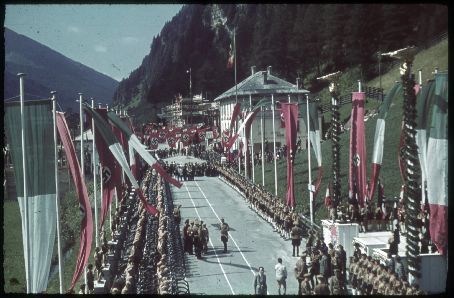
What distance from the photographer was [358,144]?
22.0 metres

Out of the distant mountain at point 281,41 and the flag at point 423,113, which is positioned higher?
the distant mountain at point 281,41

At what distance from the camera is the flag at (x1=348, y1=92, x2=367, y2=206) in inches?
854

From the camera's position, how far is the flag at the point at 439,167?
1532 cm

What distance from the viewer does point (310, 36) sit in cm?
8125

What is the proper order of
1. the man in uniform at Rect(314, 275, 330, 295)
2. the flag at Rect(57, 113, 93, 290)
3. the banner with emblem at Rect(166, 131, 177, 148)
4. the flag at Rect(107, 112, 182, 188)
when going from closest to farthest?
the man in uniform at Rect(314, 275, 330, 295) → the flag at Rect(57, 113, 93, 290) → the flag at Rect(107, 112, 182, 188) → the banner with emblem at Rect(166, 131, 177, 148)

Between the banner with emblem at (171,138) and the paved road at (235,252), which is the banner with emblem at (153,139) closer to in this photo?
the banner with emblem at (171,138)

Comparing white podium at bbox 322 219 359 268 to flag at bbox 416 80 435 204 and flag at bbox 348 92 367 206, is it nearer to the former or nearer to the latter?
flag at bbox 348 92 367 206

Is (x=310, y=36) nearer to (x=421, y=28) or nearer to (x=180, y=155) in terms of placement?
(x=180, y=155)

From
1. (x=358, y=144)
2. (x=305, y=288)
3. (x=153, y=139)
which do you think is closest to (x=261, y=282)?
(x=305, y=288)

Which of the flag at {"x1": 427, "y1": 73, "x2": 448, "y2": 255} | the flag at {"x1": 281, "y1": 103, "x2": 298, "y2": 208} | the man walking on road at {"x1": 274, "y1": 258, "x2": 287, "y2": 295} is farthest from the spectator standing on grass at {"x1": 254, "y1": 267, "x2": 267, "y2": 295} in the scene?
the flag at {"x1": 281, "y1": 103, "x2": 298, "y2": 208}

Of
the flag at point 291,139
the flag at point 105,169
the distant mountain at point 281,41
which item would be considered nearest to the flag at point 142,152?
the flag at point 105,169

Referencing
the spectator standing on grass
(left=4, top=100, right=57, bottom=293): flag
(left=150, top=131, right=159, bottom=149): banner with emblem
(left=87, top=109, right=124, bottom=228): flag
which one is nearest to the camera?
(left=4, top=100, right=57, bottom=293): flag

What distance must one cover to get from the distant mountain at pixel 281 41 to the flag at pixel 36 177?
85.7 ft

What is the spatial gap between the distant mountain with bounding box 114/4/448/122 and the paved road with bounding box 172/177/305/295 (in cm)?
1643
